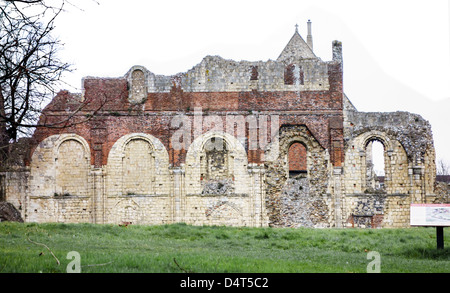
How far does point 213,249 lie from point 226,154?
1349cm

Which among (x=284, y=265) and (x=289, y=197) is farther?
(x=289, y=197)

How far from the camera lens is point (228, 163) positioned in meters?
29.9

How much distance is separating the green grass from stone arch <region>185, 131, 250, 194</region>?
266 inches

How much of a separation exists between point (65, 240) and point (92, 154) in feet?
42.5

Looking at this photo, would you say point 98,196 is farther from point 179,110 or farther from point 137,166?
point 179,110

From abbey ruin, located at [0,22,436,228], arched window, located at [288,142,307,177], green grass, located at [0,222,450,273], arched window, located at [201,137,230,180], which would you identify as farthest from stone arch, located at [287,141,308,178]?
green grass, located at [0,222,450,273]

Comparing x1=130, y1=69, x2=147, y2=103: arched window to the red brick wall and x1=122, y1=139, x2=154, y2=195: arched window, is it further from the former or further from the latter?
x1=122, y1=139, x2=154, y2=195: arched window

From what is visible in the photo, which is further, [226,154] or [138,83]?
[138,83]

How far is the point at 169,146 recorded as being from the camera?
98.5ft

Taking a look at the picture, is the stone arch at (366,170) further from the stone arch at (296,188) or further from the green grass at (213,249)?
the green grass at (213,249)

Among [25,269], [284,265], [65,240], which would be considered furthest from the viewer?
[65,240]

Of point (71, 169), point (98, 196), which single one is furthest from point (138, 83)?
point (98, 196)
